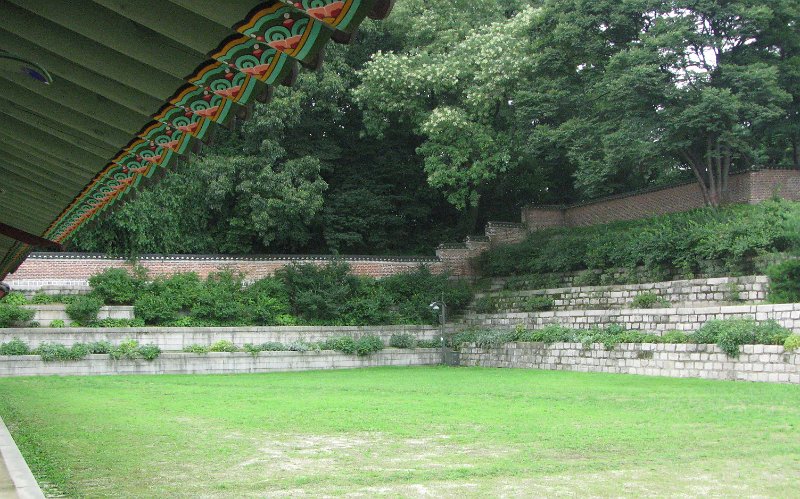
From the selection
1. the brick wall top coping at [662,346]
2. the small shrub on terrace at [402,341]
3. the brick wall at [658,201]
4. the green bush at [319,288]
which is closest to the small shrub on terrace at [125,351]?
the green bush at [319,288]

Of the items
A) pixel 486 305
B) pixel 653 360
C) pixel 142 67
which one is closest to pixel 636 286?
pixel 653 360

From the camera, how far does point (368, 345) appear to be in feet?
81.5

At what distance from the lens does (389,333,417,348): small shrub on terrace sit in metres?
25.5

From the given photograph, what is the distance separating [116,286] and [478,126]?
12503mm

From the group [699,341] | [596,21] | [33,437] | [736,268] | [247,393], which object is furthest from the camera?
[596,21]

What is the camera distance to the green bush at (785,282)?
704 inches

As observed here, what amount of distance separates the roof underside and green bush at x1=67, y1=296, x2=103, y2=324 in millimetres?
18010

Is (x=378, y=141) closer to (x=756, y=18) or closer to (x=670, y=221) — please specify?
(x=670, y=221)

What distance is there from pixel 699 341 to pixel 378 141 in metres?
17.9

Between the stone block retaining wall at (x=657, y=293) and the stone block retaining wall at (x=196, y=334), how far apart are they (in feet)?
10.1

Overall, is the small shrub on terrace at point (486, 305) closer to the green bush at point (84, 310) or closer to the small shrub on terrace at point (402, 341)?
the small shrub on terrace at point (402, 341)

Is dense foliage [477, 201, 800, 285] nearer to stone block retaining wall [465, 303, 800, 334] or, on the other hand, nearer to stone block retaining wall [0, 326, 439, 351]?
stone block retaining wall [465, 303, 800, 334]

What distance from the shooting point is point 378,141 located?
1298 inches

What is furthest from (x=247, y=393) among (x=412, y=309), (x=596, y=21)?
(x=596, y=21)
